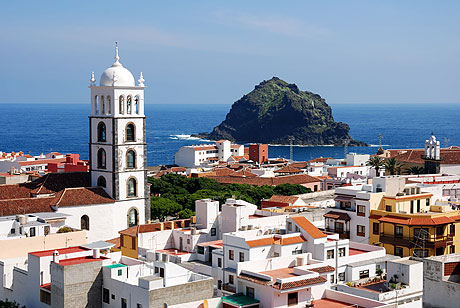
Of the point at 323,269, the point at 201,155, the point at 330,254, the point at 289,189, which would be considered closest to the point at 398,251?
the point at 330,254

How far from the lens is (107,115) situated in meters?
46.6

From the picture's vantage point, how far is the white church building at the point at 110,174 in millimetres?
45156

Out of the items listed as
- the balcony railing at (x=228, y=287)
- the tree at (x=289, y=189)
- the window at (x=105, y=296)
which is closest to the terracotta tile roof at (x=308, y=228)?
the balcony railing at (x=228, y=287)

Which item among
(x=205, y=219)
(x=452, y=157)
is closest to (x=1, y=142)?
(x=452, y=157)

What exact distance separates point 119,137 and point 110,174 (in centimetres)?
237

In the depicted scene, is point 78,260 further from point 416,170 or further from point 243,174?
point 243,174

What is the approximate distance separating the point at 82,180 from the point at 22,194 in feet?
13.0

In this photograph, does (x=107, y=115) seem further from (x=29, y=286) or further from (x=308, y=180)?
(x=308, y=180)

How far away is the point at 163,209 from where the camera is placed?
170 ft

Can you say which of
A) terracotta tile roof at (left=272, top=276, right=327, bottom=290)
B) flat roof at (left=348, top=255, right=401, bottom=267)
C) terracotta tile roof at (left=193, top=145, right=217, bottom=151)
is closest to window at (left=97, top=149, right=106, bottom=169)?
flat roof at (left=348, top=255, right=401, bottom=267)

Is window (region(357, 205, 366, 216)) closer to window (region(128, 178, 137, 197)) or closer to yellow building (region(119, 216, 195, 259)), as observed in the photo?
yellow building (region(119, 216, 195, 259))

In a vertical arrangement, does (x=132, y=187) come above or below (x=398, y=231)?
above

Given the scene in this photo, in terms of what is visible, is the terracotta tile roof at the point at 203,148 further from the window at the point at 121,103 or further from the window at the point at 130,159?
the window at the point at 121,103

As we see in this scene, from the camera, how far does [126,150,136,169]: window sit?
4706 cm
